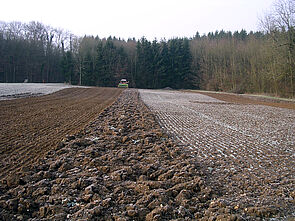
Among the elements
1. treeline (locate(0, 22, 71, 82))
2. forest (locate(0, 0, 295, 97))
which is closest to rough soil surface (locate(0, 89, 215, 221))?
forest (locate(0, 0, 295, 97))

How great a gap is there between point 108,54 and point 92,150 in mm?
46695

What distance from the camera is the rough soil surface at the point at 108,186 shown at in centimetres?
286

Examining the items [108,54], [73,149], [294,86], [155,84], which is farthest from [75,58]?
[73,149]

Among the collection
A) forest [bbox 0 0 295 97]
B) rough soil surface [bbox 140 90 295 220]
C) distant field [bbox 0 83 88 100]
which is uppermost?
forest [bbox 0 0 295 97]

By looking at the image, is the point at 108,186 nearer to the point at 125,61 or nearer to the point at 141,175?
the point at 141,175

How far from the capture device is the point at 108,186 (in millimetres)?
3510

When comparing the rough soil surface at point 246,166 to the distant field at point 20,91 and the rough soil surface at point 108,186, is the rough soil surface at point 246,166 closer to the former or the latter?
the rough soil surface at point 108,186

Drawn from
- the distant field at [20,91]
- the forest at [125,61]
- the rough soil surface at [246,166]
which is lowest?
the rough soil surface at [246,166]

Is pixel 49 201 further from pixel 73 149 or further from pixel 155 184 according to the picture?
pixel 73 149

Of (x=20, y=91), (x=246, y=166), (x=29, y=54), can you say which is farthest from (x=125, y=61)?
(x=246, y=166)

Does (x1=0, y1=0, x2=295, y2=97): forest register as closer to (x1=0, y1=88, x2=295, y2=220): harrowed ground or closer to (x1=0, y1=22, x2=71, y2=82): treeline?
(x1=0, y1=22, x2=71, y2=82): treeline

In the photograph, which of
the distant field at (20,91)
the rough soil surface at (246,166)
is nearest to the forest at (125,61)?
the distant field at (20,91)

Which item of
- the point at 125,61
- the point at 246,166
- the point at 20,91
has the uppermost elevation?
the point at 125,61

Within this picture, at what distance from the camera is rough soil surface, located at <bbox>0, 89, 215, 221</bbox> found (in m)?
2.86
